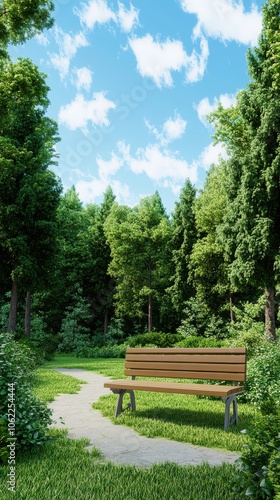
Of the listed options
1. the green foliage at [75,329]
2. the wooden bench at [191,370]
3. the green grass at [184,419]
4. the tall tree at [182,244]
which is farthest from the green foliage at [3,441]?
the tall tree at [182,244]

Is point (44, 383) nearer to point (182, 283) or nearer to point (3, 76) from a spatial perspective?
point (3, 76)

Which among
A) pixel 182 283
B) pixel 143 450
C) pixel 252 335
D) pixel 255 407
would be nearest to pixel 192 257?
pixel 182 283

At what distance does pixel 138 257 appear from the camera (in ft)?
106

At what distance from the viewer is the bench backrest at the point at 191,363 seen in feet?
19.4

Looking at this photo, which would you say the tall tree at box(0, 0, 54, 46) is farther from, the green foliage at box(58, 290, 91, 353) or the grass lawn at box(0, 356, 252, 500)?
the green foliage at box(58, 290, 91, 353)

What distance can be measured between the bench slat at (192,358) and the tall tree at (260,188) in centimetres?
1040

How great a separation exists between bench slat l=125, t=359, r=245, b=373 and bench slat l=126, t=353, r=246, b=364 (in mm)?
50

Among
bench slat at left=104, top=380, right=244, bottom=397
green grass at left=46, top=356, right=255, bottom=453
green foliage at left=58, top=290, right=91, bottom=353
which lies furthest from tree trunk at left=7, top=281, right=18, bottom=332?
bench slat at left=104, top=380, right=244, bottom=397

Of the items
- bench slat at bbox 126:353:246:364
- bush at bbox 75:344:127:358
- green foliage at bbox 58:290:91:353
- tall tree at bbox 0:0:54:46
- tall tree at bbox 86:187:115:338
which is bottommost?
bush at bbox 75:344:127:358

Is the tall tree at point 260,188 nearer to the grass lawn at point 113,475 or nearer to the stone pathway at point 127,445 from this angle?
the stone pathway at point 127,445

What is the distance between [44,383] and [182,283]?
71.9ft

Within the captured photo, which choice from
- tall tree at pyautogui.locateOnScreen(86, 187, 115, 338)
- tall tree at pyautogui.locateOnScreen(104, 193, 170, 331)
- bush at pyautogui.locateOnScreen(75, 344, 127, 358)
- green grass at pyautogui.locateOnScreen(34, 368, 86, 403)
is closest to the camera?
green grass at pyautogui.locateOnScreen(34, 368, 86, 403)

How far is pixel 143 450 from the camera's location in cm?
453

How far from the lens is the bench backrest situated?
233 inches
